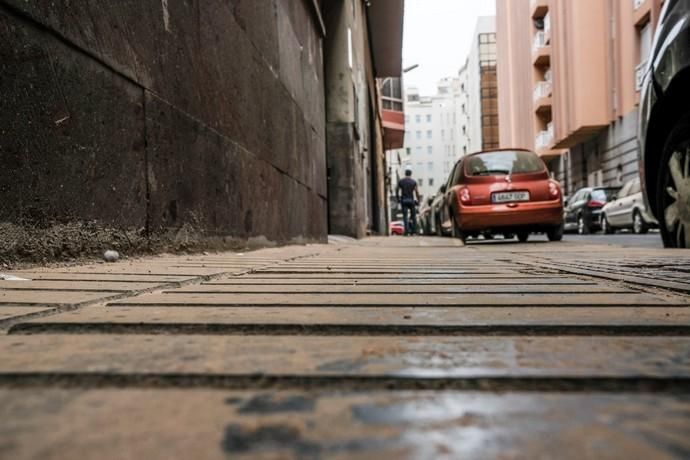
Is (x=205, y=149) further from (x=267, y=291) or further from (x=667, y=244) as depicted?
(x=667, y=244)

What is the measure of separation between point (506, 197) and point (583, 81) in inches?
746

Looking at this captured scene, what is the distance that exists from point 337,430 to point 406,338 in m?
0.47

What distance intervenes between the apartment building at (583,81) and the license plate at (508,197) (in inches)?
540

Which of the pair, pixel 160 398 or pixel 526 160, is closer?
pixel 160 398

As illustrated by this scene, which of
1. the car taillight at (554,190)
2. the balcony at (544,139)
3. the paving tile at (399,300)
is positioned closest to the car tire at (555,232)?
the car taillight at (554,190)

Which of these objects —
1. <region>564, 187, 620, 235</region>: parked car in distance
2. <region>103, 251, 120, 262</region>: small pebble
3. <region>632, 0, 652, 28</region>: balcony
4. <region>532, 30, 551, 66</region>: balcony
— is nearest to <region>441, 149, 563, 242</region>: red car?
<region>103, 251, 120, 262</region>: small pebble

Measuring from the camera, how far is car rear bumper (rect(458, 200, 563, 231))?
9039mm

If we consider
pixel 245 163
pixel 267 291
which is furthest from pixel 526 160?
pixel 267 291

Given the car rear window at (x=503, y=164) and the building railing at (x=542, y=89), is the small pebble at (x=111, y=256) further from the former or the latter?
the building railing at (x=542, y=89)

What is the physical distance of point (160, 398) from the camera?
2.18ft

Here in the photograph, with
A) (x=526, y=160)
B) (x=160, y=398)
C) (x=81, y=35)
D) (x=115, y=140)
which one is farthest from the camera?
(x=526, y=160)

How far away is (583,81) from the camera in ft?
83.5

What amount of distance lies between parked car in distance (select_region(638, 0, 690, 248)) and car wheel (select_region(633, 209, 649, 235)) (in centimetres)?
1091

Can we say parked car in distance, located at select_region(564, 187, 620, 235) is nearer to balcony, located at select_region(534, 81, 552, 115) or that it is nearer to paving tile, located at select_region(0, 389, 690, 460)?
balcony, located at select_region(534, 81, 552, 115)
